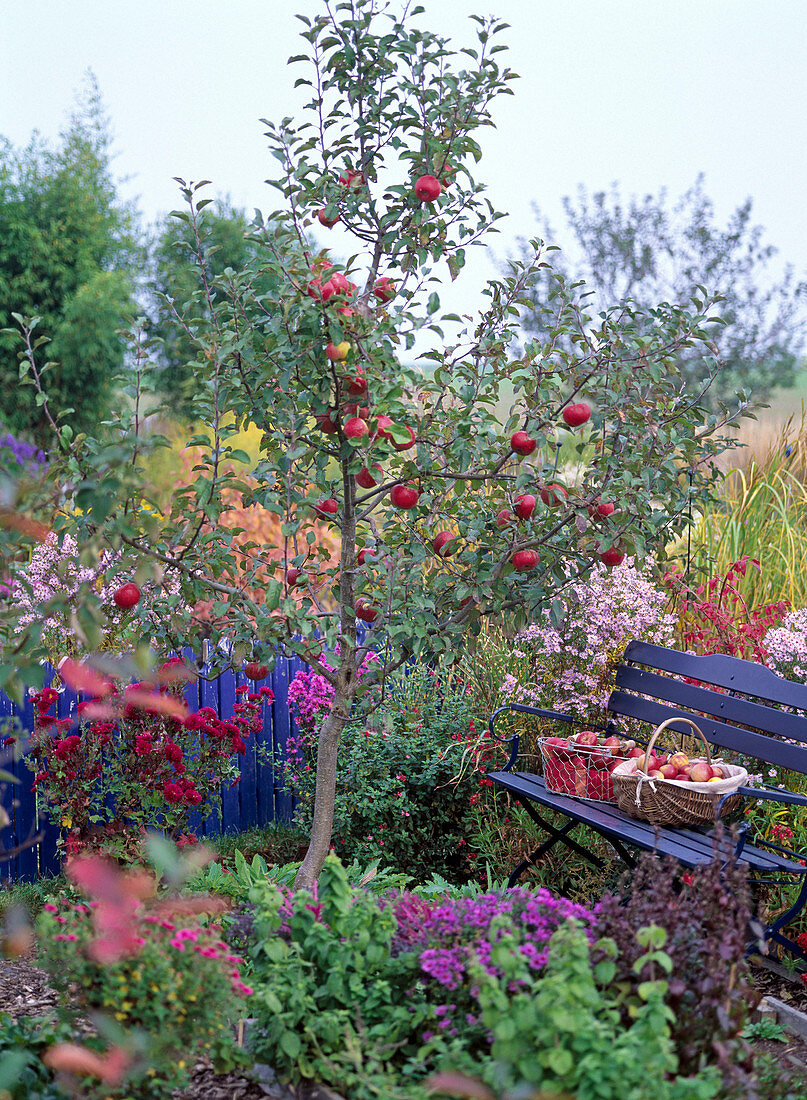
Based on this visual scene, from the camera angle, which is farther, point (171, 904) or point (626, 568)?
point (626, 568)

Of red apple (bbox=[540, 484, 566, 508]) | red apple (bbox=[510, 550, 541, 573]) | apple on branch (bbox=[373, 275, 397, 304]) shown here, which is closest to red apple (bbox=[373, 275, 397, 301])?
apple on branch (bbox=[373, 275, 397, 304])

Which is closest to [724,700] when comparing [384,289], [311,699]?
[384,289]

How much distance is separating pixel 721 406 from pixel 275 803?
3.13 meters

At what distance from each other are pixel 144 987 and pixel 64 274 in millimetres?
19437

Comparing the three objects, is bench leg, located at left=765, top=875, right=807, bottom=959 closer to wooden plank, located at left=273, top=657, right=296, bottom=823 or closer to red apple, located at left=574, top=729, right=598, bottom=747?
red apple, located at left=574, top=729, right=598, bottom=747

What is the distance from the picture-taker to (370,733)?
4.34 m

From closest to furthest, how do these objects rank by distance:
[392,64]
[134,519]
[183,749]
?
[134,519] < [392,64] < [183,749]

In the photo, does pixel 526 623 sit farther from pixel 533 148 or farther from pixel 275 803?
pixel 533 148

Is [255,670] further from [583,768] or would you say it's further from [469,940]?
[469,940]

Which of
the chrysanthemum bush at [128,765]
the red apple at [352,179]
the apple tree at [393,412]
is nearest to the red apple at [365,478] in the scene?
the apple tree at [393,412]

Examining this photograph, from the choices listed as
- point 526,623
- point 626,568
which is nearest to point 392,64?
point 526,623

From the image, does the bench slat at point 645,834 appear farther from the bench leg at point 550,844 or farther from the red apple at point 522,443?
the red apple at point 522,443

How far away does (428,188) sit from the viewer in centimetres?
306

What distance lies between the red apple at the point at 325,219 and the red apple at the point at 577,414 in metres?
0.98
